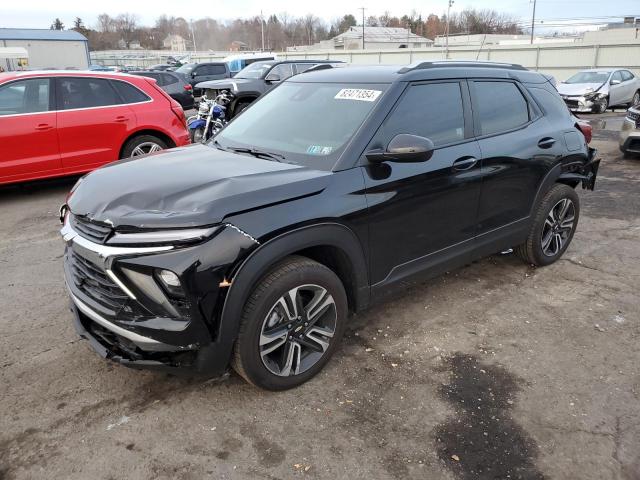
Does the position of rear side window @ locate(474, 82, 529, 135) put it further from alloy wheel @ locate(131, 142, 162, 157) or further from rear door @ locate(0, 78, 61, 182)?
rear door @ locate(0, 78, 61, 182)

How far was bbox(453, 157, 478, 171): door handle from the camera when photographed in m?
3.65

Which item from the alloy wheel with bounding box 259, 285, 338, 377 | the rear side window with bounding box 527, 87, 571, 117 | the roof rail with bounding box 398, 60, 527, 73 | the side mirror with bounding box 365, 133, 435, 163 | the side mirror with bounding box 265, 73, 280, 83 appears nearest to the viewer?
the alloy wheel with bounding box 259, 285, 338, 377

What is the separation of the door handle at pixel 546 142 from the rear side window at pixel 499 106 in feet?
0.71

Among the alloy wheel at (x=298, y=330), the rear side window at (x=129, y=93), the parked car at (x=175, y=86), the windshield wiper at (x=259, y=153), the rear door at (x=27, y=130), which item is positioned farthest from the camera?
the parked car at (x=175, y=86)

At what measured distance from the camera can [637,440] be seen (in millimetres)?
2680

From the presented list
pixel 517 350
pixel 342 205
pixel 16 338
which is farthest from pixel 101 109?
pixel 517 350

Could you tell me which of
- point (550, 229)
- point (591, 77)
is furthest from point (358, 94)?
point (591, 77)

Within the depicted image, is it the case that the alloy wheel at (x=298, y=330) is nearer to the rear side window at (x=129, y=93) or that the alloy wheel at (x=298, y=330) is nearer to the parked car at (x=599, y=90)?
the rear side window at (x=129, y=93)

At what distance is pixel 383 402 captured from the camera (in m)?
2.98

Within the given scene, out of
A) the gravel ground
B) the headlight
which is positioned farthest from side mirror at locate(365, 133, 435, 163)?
the gravel ground

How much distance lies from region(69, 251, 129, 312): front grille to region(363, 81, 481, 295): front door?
1508 mm

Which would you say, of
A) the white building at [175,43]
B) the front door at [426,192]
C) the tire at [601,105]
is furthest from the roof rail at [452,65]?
the white building at [175,43]

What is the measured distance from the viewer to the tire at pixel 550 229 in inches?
181

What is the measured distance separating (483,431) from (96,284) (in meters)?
2.21
